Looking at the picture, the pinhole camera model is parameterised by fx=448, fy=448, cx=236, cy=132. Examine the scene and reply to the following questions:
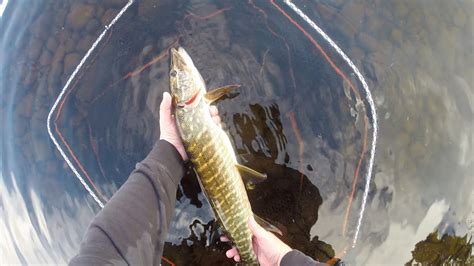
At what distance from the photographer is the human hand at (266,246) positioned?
1.86 metres

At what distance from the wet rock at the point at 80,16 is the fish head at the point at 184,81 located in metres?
0.57

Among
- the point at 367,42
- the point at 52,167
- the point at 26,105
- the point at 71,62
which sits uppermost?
the point at 367,42

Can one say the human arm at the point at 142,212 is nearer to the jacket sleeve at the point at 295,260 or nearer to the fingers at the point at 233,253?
the fingers at the point at 233,253

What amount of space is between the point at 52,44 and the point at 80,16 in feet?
0.63

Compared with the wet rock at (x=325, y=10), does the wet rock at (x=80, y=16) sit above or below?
below

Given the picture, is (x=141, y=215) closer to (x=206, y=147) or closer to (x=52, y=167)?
(x=206, y=147)

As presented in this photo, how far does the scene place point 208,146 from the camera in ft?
6.05

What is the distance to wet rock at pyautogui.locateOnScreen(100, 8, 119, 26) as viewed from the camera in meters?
2.14

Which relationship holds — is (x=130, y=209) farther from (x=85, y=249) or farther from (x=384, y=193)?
(x=384, y=193)

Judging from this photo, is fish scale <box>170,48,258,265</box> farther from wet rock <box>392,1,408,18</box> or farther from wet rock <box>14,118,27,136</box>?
wet rock <box>392,1,408,18</box>

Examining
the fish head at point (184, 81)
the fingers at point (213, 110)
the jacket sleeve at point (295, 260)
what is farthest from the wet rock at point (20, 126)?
the jacket sleeve at point (295, 260)

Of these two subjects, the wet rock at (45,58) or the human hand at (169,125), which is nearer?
the human hand at (169,125)

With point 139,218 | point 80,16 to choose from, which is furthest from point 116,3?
point 139,218

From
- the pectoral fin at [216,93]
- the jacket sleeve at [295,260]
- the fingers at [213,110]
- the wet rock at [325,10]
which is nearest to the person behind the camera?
the jacket sleeve at [295,260]
